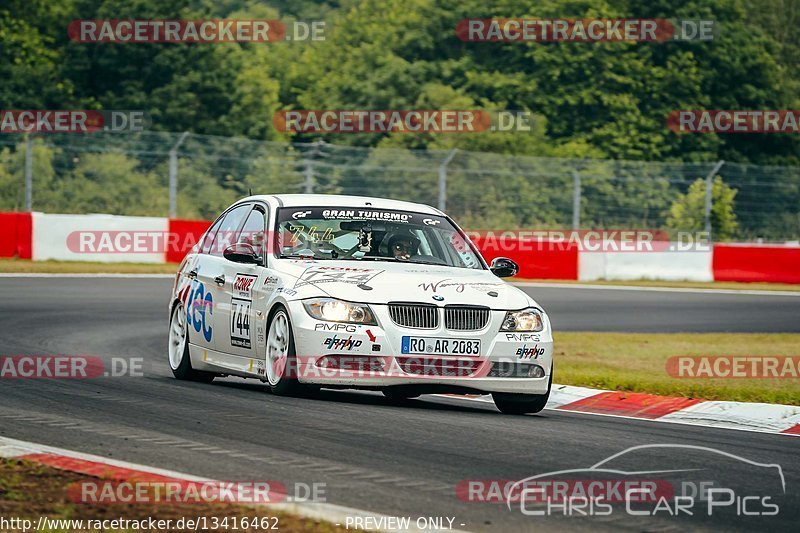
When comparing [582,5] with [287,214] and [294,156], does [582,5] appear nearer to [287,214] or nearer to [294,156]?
[294,156]

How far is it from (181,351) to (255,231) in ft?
4.36

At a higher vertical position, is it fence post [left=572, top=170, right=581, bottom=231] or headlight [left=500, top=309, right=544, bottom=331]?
fence post [left=572, top=170, right=581, bottom=231]

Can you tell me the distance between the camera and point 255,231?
11188 mm

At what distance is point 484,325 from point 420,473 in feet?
9.73

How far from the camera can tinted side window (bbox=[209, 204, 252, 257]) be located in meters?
11.7

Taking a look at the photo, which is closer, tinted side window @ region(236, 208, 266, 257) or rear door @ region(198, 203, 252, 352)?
tinted side window @ region(236, 208, 266, 257)

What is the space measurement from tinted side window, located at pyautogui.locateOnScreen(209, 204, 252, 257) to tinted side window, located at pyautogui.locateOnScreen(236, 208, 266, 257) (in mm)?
185

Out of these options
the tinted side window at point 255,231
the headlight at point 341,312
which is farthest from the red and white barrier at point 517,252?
the headlight at point 341,312

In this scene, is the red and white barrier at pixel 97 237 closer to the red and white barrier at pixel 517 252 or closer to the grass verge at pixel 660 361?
the red and white barrier at pixel 517 252

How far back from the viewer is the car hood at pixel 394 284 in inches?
385

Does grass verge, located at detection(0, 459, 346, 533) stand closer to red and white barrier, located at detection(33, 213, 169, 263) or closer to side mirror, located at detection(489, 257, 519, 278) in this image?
side mirror, located at detection(489, 257, 519, 278)


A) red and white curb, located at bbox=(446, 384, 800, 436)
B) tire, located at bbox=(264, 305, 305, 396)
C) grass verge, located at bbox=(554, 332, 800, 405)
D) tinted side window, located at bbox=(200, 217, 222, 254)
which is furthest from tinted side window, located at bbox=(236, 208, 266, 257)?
grass verge, located at bbox=(554, 332, 800, 405)

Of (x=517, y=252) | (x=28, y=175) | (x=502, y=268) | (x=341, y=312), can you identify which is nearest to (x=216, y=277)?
(x=341, y=312)

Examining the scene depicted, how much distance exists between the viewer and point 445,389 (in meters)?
9.73
